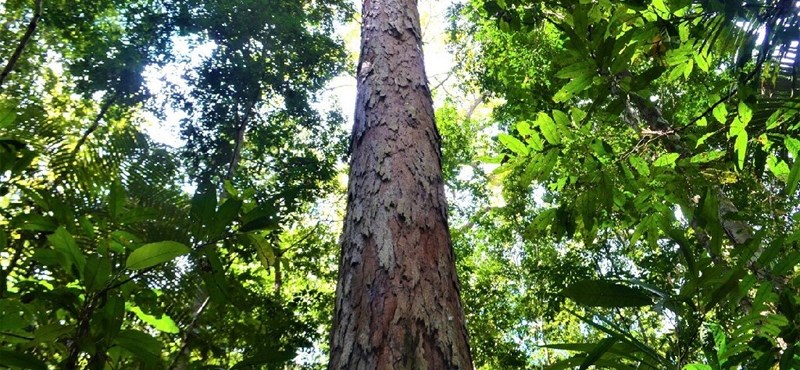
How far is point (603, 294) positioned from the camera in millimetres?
1083

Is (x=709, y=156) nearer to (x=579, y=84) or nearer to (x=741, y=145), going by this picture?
(x=741, y=145)

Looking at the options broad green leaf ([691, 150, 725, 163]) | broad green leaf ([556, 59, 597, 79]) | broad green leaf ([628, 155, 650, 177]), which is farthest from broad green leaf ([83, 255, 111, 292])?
broad green leaf ([691, 150, 725, 163])

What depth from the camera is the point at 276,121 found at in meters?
8.70

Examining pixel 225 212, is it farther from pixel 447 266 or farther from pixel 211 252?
pixel 447 266

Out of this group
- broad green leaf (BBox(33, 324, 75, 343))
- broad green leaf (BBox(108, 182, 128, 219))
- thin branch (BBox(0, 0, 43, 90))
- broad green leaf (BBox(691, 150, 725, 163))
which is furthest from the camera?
broad green leaf (BBox(691, 150, 725, 163))

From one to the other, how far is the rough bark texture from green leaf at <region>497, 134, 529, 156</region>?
30 cm

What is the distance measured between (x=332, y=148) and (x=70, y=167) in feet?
21.9

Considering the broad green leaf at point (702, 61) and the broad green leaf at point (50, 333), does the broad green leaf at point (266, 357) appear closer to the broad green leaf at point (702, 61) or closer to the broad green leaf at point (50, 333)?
the broad green leaf at point (50, 333)

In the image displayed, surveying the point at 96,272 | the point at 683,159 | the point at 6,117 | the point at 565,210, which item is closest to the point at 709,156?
the point at 683,159

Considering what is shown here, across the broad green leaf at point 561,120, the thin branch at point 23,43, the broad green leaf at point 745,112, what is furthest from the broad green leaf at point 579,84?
the thin branch at point 23,43

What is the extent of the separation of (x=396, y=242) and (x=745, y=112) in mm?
1213

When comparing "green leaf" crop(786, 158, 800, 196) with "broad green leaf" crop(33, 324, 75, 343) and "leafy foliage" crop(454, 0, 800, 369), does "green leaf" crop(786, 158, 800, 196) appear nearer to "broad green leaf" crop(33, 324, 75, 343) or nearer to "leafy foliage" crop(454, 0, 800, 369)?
"leafy foliage" crop(454, 0, 800, 369)

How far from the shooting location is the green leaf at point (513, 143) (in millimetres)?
1893

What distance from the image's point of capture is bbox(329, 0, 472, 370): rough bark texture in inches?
40.6
